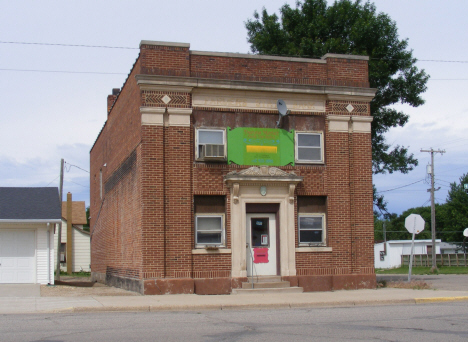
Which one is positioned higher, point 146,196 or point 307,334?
point 146,196

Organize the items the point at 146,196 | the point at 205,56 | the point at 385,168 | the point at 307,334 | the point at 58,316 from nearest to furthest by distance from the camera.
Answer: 1. the point at 307,334
2. the point at 58,316
3. the point at 146,196
4. the point at 205,56
5. the point at 385,168

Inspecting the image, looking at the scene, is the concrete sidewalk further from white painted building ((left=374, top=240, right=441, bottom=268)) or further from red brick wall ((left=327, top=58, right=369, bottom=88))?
white painted building ((left=374, top=240, right=441, bottom=268))

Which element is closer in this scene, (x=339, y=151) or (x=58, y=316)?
(x=58, y=316)

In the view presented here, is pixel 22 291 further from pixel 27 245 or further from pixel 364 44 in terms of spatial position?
pixel 364 44

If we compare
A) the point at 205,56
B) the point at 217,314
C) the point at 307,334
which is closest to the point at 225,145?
the point at 205,56

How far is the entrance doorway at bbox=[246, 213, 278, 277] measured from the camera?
745 inches

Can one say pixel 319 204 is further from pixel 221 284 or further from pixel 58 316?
pixel 58 316

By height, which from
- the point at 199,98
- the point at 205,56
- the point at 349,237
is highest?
the point at 205,56

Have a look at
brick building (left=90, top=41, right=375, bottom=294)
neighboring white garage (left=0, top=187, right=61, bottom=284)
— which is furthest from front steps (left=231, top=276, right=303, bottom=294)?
neighboring white garage (left=0, top=187, right=61, bottom=284)

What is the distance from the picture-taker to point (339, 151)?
1964 centimetres

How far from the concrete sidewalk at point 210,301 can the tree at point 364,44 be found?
14.5 metres

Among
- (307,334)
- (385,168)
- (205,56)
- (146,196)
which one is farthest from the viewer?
(385,168)

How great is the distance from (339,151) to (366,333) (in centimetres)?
1036

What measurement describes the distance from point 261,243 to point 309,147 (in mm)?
3574
